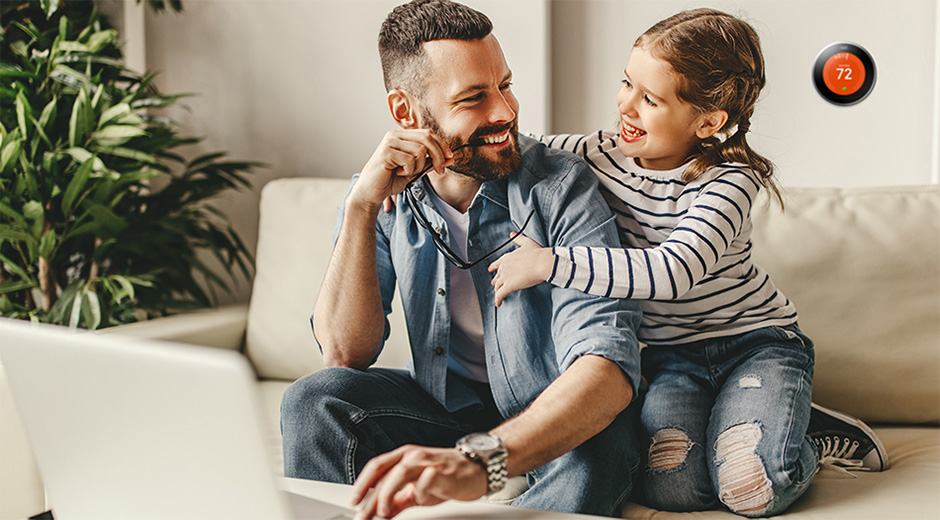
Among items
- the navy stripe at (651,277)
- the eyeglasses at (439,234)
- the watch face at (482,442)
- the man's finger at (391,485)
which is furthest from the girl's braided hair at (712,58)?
the man's finger at (391,485)

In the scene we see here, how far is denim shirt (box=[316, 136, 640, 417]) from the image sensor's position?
3.34 feet

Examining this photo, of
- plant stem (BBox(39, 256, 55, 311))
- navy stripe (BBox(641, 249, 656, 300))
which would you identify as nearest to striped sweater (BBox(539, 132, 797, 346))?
navy stripe (BBox(641, 249, 656, 300))

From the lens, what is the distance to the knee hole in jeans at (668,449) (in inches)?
41.6

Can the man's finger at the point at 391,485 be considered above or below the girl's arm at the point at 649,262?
below

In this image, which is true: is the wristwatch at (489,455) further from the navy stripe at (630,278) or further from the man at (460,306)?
the navy stripe at (630,278)

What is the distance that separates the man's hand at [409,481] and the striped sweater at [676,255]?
0.37 m

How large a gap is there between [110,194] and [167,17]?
610mm

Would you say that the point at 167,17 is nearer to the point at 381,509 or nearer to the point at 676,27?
the point at 676,27

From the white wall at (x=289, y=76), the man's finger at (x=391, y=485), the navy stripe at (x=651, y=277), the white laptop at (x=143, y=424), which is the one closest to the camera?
the white laptop at (x=143, y=424)

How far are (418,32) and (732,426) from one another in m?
0.70

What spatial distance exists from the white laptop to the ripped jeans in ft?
2.10

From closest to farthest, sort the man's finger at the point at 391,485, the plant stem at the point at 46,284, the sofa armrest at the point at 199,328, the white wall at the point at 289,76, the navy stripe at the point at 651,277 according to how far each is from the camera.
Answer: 1. the man's finger at the point at 391,485
2. the navy stripe at the point at 651,277
3. the white wall at the point at 289,76
4. the sofa armrest at the point at 199,328
5. the plant stem at the point at 46,284

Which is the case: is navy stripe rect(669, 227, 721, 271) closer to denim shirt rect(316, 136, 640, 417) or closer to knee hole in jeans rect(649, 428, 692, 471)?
denim shirt rect(316, 136, 640, 417)

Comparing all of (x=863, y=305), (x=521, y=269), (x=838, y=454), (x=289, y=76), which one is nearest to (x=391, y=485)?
(x=521, y=269)
